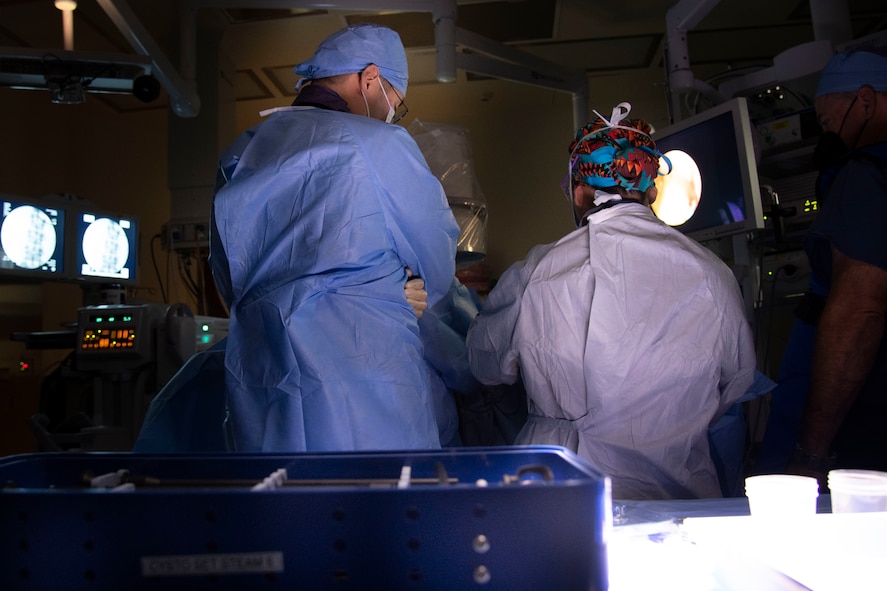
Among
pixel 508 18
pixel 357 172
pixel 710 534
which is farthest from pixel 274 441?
pixel 508 18

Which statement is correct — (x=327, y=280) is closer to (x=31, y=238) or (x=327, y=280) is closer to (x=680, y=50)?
(x=680, y=50)

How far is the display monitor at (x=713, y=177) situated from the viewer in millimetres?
2273

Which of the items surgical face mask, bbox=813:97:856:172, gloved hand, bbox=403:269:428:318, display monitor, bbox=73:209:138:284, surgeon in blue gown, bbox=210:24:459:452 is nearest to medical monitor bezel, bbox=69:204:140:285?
display monitor, bbox=73:209:138:284

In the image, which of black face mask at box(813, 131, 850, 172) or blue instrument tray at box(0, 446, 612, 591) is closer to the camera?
blue instrument tray at box(0, 446, 612, 591)

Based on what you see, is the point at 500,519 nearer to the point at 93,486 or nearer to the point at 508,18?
the point at 93,486

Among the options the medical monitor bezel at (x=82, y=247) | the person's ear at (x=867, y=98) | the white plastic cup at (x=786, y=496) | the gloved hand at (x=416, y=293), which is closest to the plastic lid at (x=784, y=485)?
the white plastic cup at (x=786, y=496)

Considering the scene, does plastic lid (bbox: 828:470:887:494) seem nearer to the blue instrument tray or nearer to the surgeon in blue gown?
the blue instrument tray

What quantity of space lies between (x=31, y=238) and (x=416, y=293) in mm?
2664

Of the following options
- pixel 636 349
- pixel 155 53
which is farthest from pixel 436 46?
pixel 636 349

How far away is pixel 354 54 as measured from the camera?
1701 millimetres

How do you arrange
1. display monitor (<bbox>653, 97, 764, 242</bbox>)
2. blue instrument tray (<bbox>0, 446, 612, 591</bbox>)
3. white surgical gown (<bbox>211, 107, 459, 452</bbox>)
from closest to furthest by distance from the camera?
blue instrument tray (<bbox>0, 446, 612, 591</bbox>) → white surgical gown (<bbox>211, 107, 459, 452</bbox>) → display monitor (<bbox>653, 97, 764, 242</bbox>)

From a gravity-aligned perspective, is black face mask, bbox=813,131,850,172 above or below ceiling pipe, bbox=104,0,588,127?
below

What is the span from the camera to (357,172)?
1.42 metres

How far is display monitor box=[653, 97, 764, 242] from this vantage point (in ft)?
7.46
